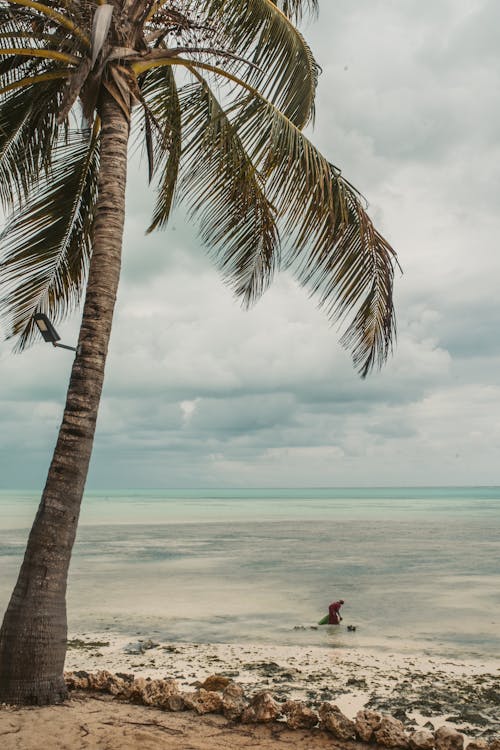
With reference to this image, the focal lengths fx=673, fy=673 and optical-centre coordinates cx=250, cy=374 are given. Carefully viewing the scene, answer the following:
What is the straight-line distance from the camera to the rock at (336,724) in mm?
4898

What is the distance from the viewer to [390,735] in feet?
15.5

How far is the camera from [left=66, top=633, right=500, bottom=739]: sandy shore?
680cm

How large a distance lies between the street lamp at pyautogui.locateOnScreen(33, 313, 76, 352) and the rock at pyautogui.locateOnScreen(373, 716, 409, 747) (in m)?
3.90

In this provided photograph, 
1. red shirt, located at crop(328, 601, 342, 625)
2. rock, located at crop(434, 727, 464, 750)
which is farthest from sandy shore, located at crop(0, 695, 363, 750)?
Result: red shirt, located at crop(328, 601, 342, 625)

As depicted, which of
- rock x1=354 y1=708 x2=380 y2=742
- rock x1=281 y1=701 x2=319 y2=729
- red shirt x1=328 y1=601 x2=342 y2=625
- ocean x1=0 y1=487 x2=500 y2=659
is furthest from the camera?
red shirt x1=328 y1=601 x2=342 y2=625

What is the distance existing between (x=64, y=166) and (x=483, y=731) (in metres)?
7.64

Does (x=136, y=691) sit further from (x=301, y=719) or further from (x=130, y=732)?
(x=301, y=719)

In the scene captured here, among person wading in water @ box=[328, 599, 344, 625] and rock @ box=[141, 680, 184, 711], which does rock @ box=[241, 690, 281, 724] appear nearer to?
rock @ box=[141, 680, 184, 711]

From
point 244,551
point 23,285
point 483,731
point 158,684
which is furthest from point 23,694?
point 244,551

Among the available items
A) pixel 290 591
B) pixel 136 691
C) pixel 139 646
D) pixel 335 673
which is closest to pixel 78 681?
pixel 136 691

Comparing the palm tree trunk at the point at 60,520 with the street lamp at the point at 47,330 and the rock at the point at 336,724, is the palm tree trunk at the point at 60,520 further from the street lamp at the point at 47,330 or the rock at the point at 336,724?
the rock at the point at 336,724

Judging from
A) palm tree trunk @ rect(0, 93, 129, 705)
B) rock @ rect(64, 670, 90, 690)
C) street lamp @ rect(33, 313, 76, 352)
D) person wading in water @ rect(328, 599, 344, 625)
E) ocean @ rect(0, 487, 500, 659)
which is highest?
street lamp @ rect(33, 313, 76, 352)

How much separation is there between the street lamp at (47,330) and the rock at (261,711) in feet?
10.9

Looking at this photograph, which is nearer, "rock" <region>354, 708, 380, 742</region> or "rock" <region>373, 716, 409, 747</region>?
"rock" <region>373, 716, 409, 747</region>
